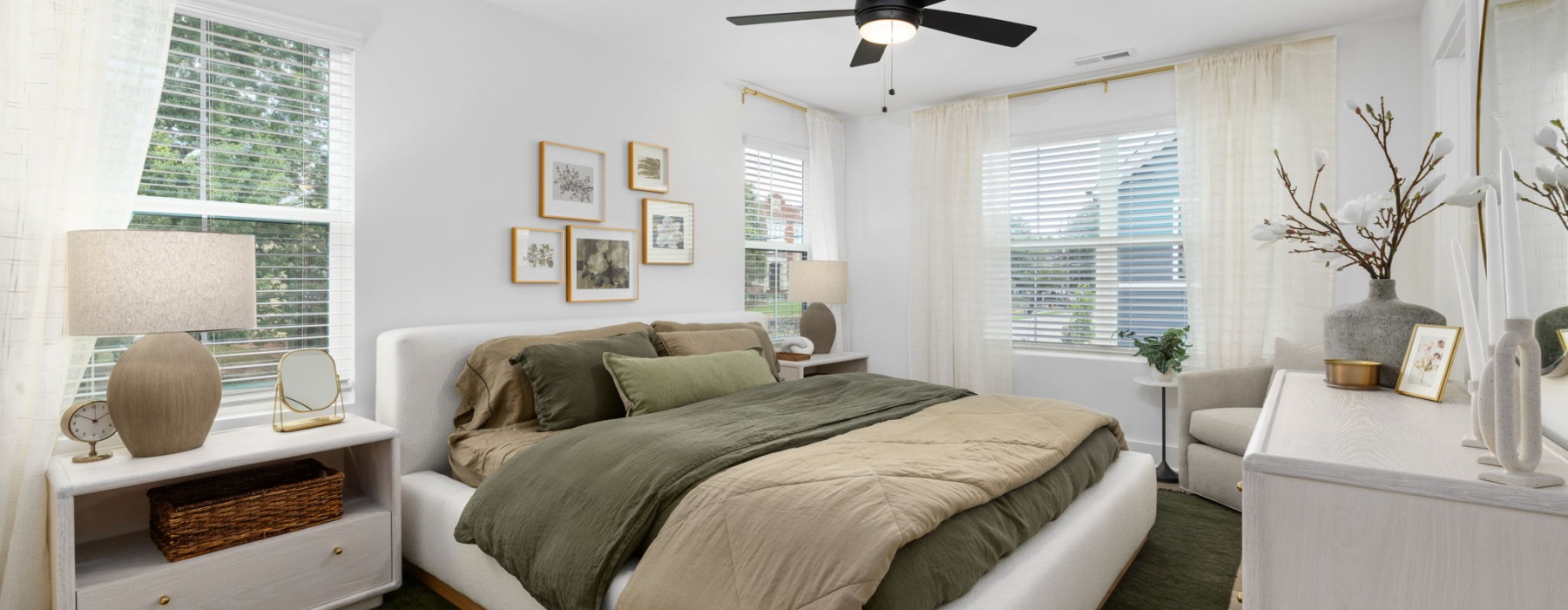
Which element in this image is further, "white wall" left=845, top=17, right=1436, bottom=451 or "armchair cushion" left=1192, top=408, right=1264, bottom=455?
"white wall" left=845, top=17, right=1436, bottom=451

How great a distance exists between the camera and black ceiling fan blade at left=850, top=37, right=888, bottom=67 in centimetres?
295

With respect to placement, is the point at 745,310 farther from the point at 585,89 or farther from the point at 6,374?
the point at 6,374

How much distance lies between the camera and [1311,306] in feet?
12.3

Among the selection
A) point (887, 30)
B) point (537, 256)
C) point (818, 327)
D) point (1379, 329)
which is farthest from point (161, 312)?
point (818, 327)

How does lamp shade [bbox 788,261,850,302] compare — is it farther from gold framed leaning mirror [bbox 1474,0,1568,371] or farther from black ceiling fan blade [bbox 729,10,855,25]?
gold framed leaning mirror [bbox 1474,0,1568,371]

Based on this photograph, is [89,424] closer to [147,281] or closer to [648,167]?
[147,281]

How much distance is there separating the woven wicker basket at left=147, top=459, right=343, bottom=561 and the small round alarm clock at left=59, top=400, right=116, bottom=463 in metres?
0.22

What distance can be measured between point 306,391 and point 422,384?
387 millimetres

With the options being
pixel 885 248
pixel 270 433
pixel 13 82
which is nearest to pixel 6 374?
pixel 270 433

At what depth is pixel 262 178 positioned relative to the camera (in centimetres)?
267

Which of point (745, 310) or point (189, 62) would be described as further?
point (745, 310)

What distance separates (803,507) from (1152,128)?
372cm

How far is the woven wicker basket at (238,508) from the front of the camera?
2088 millimetres

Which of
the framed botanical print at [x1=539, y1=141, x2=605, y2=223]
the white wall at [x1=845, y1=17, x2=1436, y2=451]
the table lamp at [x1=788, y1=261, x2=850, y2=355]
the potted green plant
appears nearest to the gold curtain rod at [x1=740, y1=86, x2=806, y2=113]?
the white wall at [x1=845, y1=17, x2=1436, y2=451]
